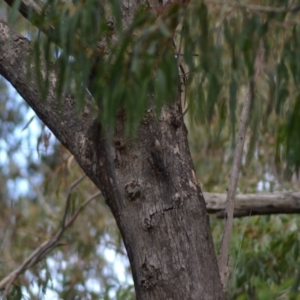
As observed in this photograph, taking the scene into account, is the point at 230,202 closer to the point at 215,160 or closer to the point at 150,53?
the point at 150,53

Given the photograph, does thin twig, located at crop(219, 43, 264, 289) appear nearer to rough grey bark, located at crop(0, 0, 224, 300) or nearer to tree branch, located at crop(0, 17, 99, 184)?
rough grey bark, located at crop(0, 0, 224, 300)

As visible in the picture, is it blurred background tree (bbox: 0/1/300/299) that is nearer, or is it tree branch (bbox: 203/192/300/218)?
blurred background tree (bbox: 0/1/300/299)

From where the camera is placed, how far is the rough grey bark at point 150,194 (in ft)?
7.07

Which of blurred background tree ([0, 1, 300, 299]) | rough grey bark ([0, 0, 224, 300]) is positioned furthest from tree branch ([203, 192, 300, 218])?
rough grey bark ([0, 0, 224, 300])

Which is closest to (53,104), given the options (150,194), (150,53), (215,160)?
(150,194)

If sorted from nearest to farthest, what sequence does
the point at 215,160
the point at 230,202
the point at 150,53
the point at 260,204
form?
the point at 150,53, the point at 230,202, the point at 260,204, the point at 215,160

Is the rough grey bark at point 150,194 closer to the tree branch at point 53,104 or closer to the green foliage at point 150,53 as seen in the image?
the tree branch at point 53,104

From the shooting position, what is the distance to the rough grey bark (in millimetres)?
2154

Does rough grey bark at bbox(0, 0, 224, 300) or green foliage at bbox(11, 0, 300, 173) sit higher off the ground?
green foliage at bbox(11, 0, 300, 173)

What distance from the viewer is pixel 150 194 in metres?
2.20

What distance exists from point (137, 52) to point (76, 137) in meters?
0.60

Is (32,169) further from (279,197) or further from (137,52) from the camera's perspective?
(137,52)

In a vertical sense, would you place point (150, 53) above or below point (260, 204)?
above

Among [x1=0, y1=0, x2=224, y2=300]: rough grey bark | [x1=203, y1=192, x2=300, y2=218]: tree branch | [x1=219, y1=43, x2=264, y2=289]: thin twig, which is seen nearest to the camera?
[x1=0, y1=0, x2=224, y2=300]: rough grey bark
